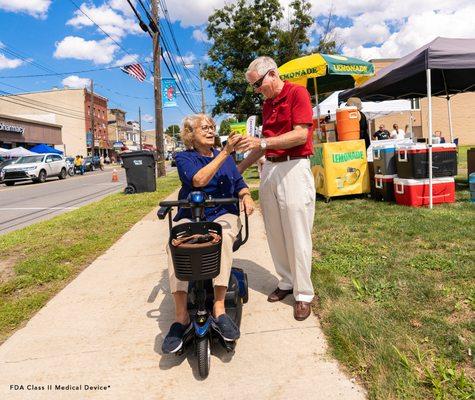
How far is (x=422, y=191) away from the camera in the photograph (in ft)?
21.5

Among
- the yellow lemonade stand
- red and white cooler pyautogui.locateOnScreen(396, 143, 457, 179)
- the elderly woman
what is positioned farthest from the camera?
the yellow lemonade stand

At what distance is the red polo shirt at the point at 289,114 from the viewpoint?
3051mm

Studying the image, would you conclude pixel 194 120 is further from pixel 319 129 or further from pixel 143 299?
pixel 319 129

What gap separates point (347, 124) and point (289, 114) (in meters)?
4.98

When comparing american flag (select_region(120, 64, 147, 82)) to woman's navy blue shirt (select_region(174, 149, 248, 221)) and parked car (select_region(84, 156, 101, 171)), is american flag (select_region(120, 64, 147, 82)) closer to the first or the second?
woman's navy blue shirt (select_region(174, 149, 248, 221))

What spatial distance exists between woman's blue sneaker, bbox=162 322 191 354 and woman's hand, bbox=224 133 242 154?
1.19 m

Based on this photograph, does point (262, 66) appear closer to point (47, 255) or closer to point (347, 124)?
point (47, 255)

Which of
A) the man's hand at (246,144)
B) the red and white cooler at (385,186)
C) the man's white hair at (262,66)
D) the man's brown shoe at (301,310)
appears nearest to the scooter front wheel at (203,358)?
the man's brown shoe at (301,310)

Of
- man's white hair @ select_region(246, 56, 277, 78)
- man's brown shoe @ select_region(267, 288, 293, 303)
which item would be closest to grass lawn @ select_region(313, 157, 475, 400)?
man's brown shoe @ select_region(267, 288, 293, 303)

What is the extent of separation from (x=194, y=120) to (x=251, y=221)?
13.7ft

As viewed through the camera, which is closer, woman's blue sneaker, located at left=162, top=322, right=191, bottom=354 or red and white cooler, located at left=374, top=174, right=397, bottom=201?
woman's blue sneaker, located at left=162, top=322, right=191, bottom=354

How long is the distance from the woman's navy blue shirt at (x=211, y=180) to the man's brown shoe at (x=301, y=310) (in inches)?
34.1

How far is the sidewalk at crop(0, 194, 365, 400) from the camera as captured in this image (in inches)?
89.8

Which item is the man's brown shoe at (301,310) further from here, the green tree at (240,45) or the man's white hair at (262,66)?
the green tree at (240,45)
